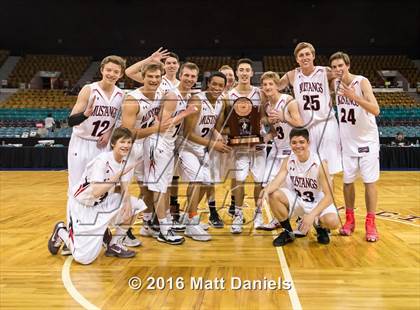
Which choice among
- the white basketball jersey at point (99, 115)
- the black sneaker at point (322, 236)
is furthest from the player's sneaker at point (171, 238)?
the black sneaker at point (322, 236)

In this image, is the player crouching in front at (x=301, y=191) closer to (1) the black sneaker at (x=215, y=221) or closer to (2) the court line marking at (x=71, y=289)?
(1) the black sneaker at (x=215, y=221)

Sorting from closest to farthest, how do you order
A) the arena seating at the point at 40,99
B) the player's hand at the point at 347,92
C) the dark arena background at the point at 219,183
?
the dark arena background at the point at 219,183 < the player's hand at the point at 347,92 < the arena seating at the point at 40,99

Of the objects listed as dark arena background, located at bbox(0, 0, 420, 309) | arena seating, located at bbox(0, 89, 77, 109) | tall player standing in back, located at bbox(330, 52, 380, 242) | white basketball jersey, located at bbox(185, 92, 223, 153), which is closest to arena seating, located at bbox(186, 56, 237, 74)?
dark arena background, located at bbox(0, 0, 420, 309)

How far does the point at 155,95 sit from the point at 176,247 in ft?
5.77

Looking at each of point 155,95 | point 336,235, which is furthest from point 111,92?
point 336,235

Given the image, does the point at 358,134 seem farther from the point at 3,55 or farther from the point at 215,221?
the point at 3,55

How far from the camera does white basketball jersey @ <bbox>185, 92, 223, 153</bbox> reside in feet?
16.7

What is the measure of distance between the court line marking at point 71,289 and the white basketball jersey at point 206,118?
2.03 meters

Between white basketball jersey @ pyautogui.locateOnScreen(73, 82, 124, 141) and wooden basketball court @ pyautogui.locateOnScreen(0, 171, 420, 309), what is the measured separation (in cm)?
133

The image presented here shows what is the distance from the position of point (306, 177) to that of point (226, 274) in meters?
1.53

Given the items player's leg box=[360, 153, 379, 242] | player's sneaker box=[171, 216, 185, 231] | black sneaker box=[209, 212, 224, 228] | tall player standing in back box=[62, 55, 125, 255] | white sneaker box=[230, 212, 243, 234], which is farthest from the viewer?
black sneaker box=[209, 212, 224, 228]

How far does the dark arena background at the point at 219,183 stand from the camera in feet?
10.9

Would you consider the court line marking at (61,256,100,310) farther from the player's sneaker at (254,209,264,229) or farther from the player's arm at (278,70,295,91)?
the player's arm at (278,70,295,91)

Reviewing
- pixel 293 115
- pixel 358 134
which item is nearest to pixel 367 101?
pixel 358 134
